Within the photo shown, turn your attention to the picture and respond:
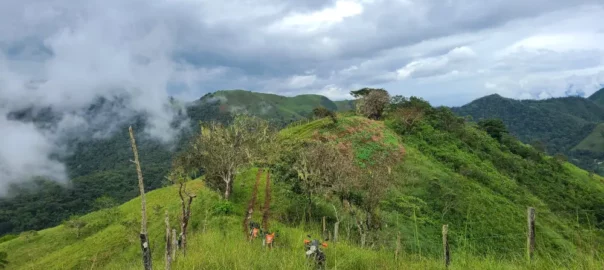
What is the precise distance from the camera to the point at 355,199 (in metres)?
30.0

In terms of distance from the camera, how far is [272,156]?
40312 mm

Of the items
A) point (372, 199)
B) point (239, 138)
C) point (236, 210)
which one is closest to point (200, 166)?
point (239, 138)

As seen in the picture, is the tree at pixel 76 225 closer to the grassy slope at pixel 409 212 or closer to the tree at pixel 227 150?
the grassy slope at pixel 409 212

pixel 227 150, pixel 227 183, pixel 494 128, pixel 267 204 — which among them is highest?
pixel 227 150

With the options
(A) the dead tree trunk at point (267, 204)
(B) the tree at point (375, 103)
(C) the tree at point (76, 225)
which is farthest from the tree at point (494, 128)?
(C) the tree at point (76, 225)

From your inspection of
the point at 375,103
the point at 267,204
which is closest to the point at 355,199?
the point at 267,204

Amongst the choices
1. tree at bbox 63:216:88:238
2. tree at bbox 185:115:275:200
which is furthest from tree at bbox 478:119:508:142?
tree at bbox 63:216:88:238

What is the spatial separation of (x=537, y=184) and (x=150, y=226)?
2287 inches

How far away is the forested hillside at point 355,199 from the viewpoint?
2644 centimetres

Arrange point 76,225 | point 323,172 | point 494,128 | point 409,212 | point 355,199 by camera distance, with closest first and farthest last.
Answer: point 355,199 < point 323,172 < point 409,212 < point 76,225 < point 494,128

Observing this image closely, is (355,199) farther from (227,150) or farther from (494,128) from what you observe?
(494,128)

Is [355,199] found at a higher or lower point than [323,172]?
lower

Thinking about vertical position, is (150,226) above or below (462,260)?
below

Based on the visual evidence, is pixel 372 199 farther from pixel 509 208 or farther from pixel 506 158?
pixel 506 158
